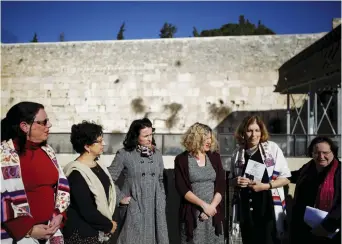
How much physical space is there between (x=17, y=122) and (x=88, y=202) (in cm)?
67

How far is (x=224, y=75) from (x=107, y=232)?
39.9 feet

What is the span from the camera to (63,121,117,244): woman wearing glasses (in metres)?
2.50

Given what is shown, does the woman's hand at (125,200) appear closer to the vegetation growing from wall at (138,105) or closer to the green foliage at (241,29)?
the vegetation growing from wall at (138,105)

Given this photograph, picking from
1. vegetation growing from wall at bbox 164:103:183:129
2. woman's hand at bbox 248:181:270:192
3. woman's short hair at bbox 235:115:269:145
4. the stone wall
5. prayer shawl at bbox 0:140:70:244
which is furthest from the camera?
vegetation growing from wall at bbox 164:103:183:129

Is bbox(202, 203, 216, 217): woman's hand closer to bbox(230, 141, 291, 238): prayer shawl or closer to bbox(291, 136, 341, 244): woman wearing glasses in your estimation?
bbox(230, 141, 291, 238): prayer shawl

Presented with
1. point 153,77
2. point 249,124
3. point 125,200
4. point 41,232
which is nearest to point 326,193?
point 249,124

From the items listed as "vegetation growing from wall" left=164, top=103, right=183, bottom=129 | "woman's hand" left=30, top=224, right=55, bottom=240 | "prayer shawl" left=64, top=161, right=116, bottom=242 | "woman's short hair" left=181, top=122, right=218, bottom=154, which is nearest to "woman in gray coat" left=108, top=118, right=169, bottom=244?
"woman's short hair" left=181, top=122, right=218, bottom=154

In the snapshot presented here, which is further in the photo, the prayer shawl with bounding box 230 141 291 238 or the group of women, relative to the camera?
the prayer shawl with bounding box 230 141 291 238

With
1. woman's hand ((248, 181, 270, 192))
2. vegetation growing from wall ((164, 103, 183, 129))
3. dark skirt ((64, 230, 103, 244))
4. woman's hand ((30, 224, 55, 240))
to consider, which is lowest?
dark skirt ((64, 230, 103, 244))

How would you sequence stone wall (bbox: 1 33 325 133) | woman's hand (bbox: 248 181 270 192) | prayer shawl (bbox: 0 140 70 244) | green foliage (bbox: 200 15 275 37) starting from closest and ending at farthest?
prayer shawl (bbox: 0 140 70 244) → woman's hand (bbox: 248 181 270 192) → stone wall (bbox: 1 33 325 133) → green foliage (bbox: 200 15 275 37)

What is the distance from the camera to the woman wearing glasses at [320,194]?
2521 mm

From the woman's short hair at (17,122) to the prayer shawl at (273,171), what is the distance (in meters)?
1.65

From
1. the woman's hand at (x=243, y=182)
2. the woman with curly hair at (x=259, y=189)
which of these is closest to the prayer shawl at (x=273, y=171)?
the woman with curly hair at (x=259, y=189)

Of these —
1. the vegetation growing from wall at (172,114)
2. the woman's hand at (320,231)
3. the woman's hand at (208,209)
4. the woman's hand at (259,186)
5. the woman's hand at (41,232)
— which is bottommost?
the woman's hand at (320,231)
